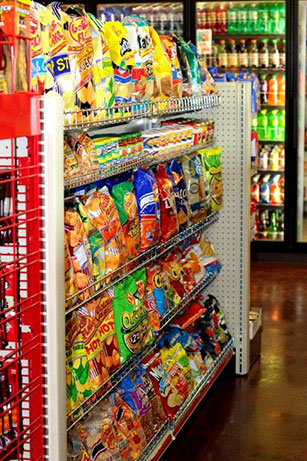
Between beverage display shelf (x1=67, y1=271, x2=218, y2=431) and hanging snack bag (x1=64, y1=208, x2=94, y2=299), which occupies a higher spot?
hanging snack bag (x1=64, y1=208, x2=94, y2=299)

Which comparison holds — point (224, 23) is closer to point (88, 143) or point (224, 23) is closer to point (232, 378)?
point (232, 378)

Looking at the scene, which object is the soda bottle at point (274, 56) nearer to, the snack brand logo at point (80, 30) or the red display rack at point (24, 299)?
the snack brand logo at point (80, 30)

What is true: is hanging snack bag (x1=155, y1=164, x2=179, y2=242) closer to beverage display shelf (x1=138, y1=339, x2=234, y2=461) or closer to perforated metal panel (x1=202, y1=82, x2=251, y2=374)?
beverage display shelf (x1=138, y1=339, x2=234, y2=461)

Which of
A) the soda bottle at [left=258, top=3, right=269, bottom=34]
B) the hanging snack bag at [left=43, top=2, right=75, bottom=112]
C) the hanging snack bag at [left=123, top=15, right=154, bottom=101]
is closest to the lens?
the hanging snack bag at [left=43, top=2, right=75, bottom=112]

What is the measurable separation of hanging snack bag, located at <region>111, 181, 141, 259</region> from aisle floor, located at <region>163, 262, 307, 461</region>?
0.99m

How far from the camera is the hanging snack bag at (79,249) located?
2.81 m

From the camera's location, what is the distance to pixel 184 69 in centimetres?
426

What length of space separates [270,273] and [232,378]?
2.85m

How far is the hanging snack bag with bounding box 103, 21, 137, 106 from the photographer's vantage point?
3.27 m

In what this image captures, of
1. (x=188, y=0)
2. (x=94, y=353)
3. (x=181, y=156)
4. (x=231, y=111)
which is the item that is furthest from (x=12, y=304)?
(x=188, y=0)

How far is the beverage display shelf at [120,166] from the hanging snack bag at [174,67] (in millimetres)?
277

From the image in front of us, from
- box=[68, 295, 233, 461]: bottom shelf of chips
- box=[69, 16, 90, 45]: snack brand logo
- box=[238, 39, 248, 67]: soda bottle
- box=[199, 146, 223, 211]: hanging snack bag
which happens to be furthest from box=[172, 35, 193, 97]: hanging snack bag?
box=[238, 39, 248, 67]: soda bottle

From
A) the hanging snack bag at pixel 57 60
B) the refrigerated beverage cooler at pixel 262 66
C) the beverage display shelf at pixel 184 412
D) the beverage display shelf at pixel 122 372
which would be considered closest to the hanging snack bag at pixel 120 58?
the hanging snack bag at pixel 57 60

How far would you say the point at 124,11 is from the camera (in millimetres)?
8805
